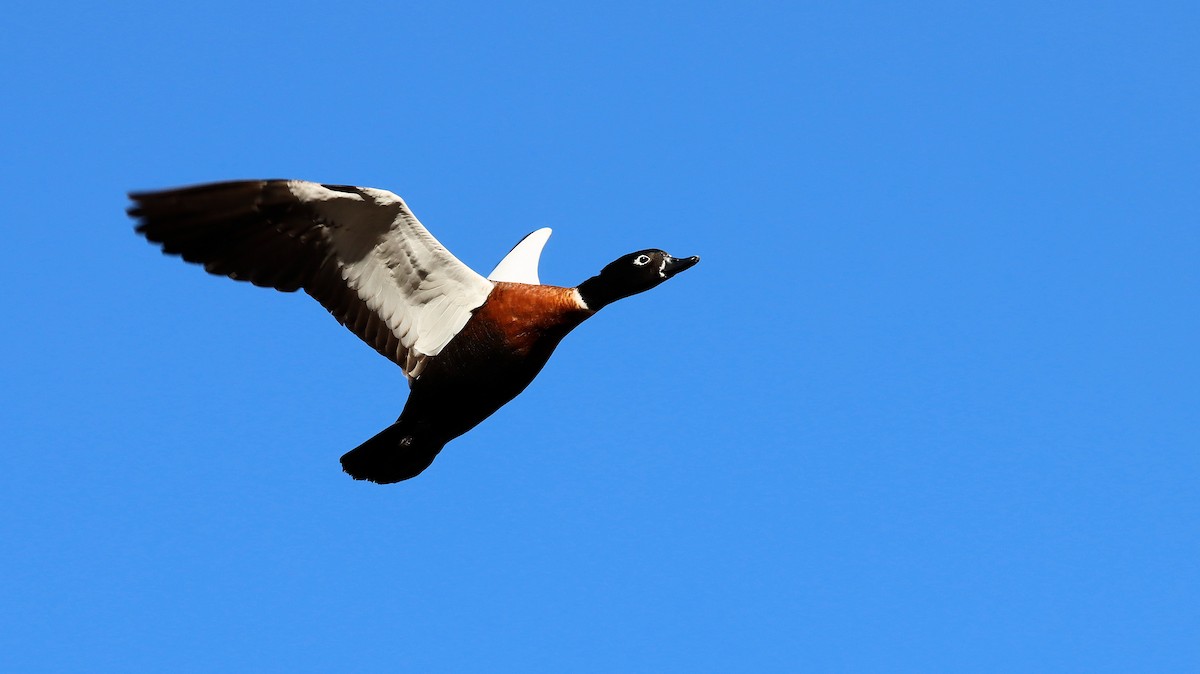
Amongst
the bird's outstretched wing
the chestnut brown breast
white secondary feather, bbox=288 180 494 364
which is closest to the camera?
the bird's outstretched wing

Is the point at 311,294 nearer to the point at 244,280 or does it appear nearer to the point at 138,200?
the point at 244,280

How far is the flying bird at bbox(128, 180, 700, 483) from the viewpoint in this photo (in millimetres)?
9453

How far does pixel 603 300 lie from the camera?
9969 mm

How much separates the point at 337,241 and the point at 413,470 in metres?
1.93

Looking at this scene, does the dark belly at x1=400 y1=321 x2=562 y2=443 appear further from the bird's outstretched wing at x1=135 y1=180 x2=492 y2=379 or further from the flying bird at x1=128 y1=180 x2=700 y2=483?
the bird's outstretched wing at x1=135 y1=180 x2=492 y2=379

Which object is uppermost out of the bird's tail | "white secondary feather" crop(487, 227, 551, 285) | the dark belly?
"white secondary feather" crop(487, 227, 551, 285)

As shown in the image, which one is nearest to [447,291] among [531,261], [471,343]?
[471,343]

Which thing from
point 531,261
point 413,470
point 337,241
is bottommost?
point 413,470

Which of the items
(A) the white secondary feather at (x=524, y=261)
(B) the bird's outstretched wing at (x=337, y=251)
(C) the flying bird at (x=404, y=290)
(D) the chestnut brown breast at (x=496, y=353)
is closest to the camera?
(B) the bird's outstretched wing at (x=337, y=251)

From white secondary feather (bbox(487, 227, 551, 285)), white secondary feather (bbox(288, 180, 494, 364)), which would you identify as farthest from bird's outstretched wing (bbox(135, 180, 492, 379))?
white secondary feather (bbox(487, 227, 551, 285))

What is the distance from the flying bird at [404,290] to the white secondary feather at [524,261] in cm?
154

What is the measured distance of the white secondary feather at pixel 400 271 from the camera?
9609 millimetres

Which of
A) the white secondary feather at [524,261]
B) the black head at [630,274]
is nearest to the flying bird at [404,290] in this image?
the black head at [630,274]

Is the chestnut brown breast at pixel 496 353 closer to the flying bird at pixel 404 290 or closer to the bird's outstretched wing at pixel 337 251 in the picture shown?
the flying bird at pixel 404 290
